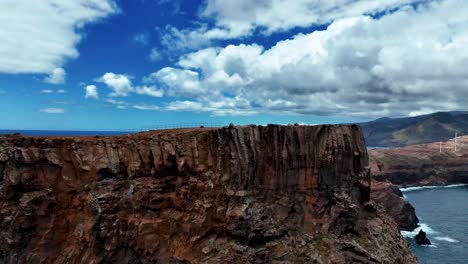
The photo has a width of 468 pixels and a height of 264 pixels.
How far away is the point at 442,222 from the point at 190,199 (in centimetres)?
9345

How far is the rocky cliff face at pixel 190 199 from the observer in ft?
145

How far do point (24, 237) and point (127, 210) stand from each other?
433 inches

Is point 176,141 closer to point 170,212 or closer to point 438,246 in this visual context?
point 170,212

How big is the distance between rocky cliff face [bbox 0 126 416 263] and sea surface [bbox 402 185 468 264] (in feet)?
150

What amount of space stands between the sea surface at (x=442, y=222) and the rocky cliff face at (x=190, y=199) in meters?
45.7

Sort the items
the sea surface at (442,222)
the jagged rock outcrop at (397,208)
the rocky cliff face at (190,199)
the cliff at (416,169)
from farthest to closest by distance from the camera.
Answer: the cliff at (416,169) < the jagged rock outcrop at (397,208) < the sea surface at (442,222) < the rocky cliff face at (190,199)

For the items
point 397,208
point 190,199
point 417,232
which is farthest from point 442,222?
point 190,199

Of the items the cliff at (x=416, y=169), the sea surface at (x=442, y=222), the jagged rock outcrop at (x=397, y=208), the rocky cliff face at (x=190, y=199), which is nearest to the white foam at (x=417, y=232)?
the sea surface at (x=442, y=222)

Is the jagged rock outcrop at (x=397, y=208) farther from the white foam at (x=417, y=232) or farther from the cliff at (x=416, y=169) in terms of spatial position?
the cliff at (x=416, y=169)

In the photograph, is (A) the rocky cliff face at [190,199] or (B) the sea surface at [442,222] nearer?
(A) the rocky cliff face at [190,199]

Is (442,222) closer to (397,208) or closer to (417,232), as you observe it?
(417,232)

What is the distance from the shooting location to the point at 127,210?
45219 millimetres

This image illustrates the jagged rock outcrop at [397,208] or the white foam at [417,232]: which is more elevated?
the jagged rock outcrop at [397,208]

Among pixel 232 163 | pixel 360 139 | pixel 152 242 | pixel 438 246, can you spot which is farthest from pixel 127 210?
pixel 438 246
